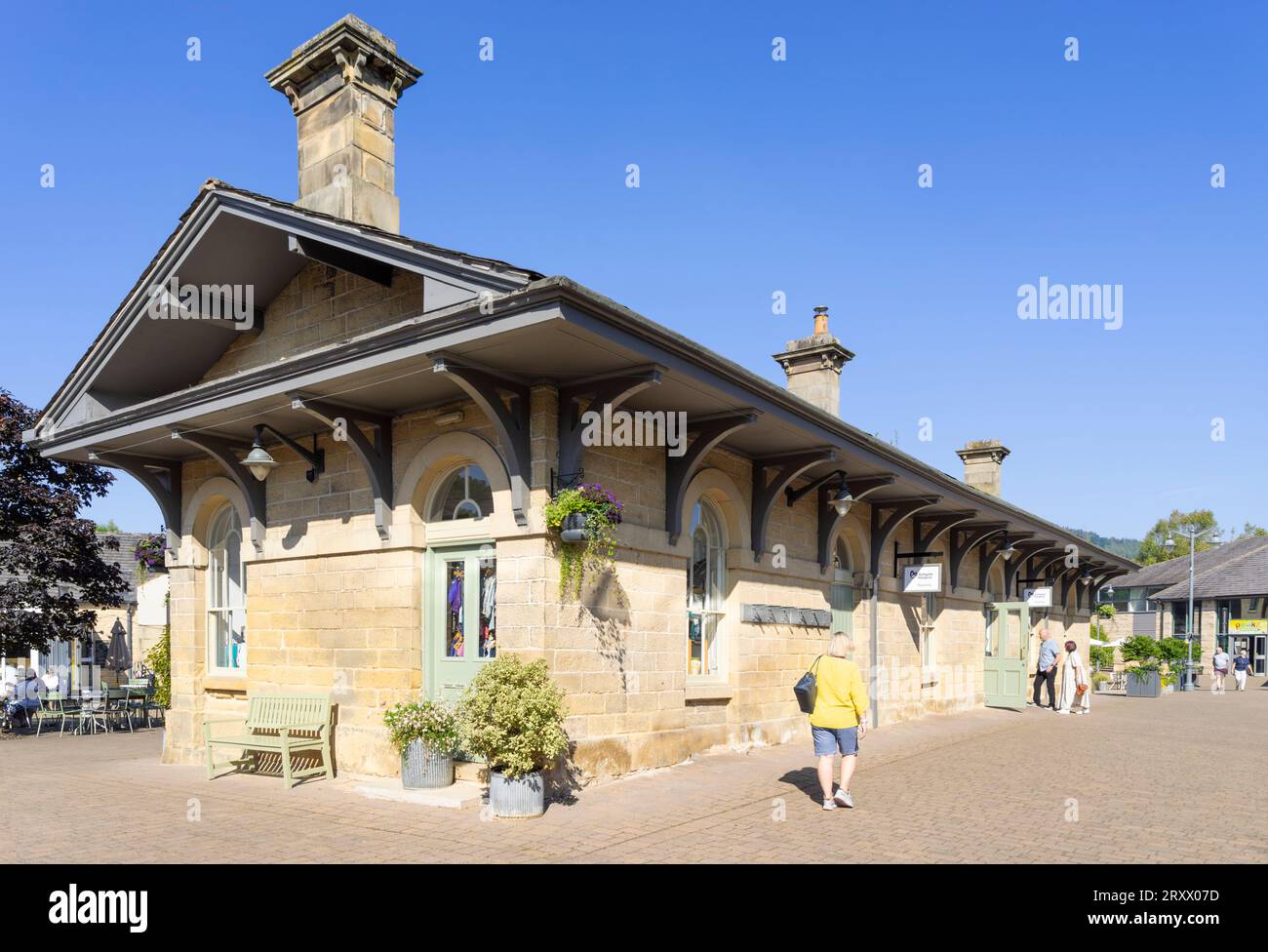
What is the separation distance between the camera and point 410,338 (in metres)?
7.79

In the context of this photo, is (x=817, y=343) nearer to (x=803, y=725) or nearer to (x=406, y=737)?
(x=803, y=725)

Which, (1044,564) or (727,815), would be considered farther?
(1044,564)

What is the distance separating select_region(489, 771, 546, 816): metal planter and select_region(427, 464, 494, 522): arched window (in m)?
2.56

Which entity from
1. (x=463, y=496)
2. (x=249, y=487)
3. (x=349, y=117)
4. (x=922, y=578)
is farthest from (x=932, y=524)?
(x=349, y=117)

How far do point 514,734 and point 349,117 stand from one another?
22.4 ft

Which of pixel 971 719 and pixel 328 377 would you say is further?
pixel 971 719

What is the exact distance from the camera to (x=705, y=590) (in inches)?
444

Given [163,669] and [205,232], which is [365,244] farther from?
[163,669]

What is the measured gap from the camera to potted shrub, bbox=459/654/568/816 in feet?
24.8

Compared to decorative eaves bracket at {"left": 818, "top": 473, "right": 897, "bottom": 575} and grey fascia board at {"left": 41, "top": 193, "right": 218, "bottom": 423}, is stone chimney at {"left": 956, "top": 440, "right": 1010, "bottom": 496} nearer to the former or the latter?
decorative eaves bracket at {"left": 818, "top": 473, "right": 897, "bottom": 575}

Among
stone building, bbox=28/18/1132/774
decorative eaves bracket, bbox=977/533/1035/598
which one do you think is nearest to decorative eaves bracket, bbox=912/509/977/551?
stone building, bbox=28/18/1132/774

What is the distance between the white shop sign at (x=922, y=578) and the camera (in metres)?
15.2
